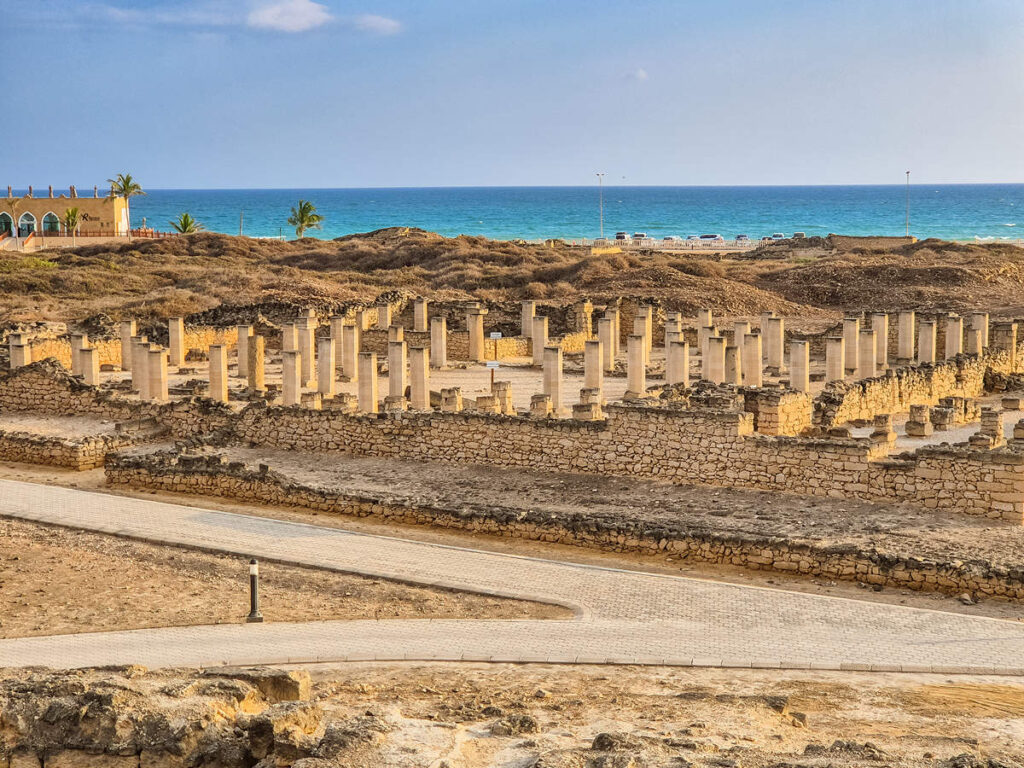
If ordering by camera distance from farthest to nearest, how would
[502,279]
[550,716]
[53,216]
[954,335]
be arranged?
[53,216] → [502,279] → [954,335] → [550,716]

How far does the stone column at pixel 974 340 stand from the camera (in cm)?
3080

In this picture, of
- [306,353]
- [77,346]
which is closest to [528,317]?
[306,353]

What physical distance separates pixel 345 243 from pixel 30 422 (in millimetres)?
49540

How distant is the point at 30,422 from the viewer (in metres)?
24.4

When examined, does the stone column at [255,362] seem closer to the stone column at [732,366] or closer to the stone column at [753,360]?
the stone column at [732,366]

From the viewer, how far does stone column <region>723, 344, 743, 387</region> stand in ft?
89.6

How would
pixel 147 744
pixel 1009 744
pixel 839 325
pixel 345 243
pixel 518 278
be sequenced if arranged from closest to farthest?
pixel 147 744 → pixel 1009 744 → pixel 839 325 → pixel 518 278 → pixel 345 243

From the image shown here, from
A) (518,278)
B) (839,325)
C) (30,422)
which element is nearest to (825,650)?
(30,422)

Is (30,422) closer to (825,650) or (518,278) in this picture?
(825,650)

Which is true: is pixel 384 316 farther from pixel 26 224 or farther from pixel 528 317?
pixel 26 224

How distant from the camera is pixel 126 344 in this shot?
31.2m

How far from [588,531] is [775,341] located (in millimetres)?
15969

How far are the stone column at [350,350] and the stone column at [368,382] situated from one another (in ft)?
18.5

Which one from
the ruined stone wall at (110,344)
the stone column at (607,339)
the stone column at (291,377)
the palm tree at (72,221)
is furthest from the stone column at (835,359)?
the palm tree at (72,221)
